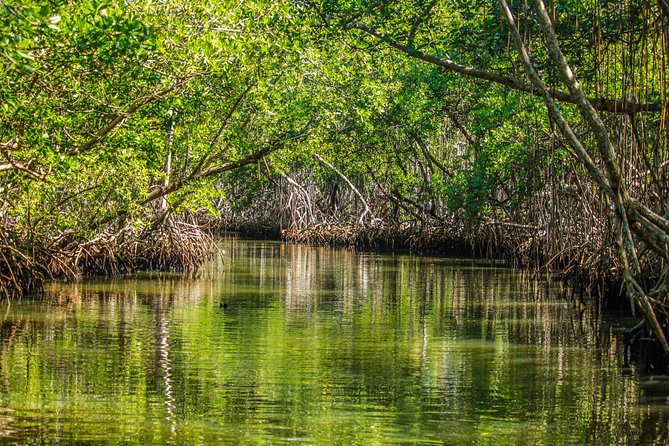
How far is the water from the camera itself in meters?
6.77

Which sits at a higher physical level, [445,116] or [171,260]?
[445,116]

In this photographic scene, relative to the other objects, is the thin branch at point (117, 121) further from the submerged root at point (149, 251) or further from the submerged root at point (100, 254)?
the submerged root at point (149, 251)

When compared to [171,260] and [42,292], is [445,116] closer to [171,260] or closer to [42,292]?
[171,260]

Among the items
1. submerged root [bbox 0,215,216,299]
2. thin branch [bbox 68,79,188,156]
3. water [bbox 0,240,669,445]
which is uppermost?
thin branch [bbox 68,79,188,156]

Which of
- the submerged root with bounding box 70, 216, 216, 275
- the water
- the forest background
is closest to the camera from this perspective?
the water

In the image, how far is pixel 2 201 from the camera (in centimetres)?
1311

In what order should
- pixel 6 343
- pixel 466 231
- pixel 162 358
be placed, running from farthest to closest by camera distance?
1. pixel 466 231
2. pixel 6 343
3. pixel 162 358

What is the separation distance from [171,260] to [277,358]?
10.6 metres

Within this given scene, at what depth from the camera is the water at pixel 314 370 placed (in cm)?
677

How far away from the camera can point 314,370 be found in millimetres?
8953

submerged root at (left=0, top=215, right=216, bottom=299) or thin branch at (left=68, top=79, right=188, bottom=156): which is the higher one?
thin branch at (left=68, top=79, right=188, bottom=156)

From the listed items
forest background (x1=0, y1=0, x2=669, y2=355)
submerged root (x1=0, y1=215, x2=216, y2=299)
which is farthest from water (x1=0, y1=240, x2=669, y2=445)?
forest background (x1=0, y1=0, x2=669, y2=355)

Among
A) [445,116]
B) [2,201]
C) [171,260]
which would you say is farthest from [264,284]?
[445,116]

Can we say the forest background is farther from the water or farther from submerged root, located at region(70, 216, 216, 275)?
the water
